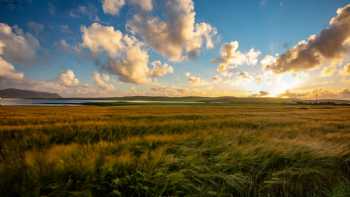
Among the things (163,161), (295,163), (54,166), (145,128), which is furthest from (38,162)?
(145,128)

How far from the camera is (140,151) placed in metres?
5.30

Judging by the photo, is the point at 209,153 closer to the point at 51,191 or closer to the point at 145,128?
the point at 51,191

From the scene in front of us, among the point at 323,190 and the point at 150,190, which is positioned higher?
the point at 150,190

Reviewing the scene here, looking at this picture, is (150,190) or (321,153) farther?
(321,153)

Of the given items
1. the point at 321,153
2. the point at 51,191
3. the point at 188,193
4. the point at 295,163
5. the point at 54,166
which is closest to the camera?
the point at 51,191

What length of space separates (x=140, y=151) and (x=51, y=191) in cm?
242

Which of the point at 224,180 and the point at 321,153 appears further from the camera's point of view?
the point at 321,153

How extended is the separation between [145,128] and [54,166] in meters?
7.36

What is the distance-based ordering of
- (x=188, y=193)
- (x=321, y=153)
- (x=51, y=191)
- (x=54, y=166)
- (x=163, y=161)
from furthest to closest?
(x=321, y=153) → (x=163, y=161) → (x=54, y=166) → (x=188, y=193) → (x=51, y=191)

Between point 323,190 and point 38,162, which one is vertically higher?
point 38,162

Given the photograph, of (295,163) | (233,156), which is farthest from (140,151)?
(295,163)

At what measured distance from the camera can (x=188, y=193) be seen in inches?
138

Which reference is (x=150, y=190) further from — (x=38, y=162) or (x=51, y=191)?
(x=38, y=162)

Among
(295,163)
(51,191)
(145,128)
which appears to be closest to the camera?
(51,191)
